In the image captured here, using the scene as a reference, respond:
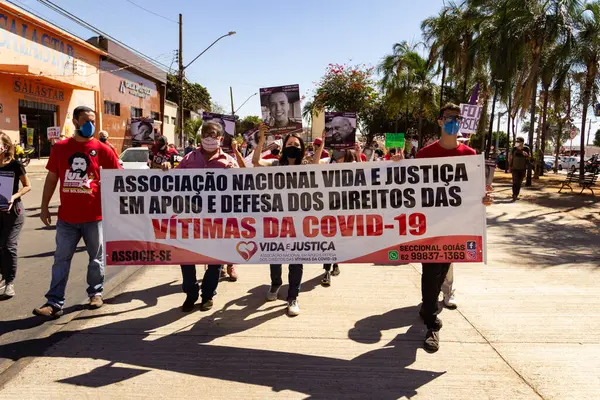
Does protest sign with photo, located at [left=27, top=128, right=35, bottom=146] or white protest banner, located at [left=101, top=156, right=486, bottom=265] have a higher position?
protest sign with photo, located at [left=27, top=128, right=35, bottom=146]

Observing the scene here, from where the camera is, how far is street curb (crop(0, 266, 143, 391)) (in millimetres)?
3480

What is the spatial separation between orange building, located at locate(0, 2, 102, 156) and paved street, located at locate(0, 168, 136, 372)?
16.3 m

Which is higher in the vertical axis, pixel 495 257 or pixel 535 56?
pixel 535 56

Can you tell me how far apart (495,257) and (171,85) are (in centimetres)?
5364

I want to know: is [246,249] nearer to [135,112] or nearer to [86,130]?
[86,130]

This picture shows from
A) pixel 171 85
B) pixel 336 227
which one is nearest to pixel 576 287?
pixel 336 227

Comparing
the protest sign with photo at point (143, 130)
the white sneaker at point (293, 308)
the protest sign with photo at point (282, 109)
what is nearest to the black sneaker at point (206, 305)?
the white sneaker at point (293, 308)

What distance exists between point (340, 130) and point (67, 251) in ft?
17.1

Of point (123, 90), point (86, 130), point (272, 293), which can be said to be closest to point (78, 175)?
point (86, 130)

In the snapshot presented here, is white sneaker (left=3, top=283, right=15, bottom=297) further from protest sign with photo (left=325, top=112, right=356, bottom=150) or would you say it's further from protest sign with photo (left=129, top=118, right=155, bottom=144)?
protest sign with photo (left=129, top=118, right=155, bottom=144)

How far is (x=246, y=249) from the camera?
175 inches

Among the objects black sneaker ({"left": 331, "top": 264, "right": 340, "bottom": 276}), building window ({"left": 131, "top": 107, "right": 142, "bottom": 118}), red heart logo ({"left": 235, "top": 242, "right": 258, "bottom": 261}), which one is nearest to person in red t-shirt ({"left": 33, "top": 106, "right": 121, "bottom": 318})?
red heart logo ({"left": 235, "top": 242, "right": 258, "bottom": 261})

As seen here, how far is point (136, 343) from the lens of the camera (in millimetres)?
4078

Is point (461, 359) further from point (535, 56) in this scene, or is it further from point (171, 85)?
point (171, 85)
